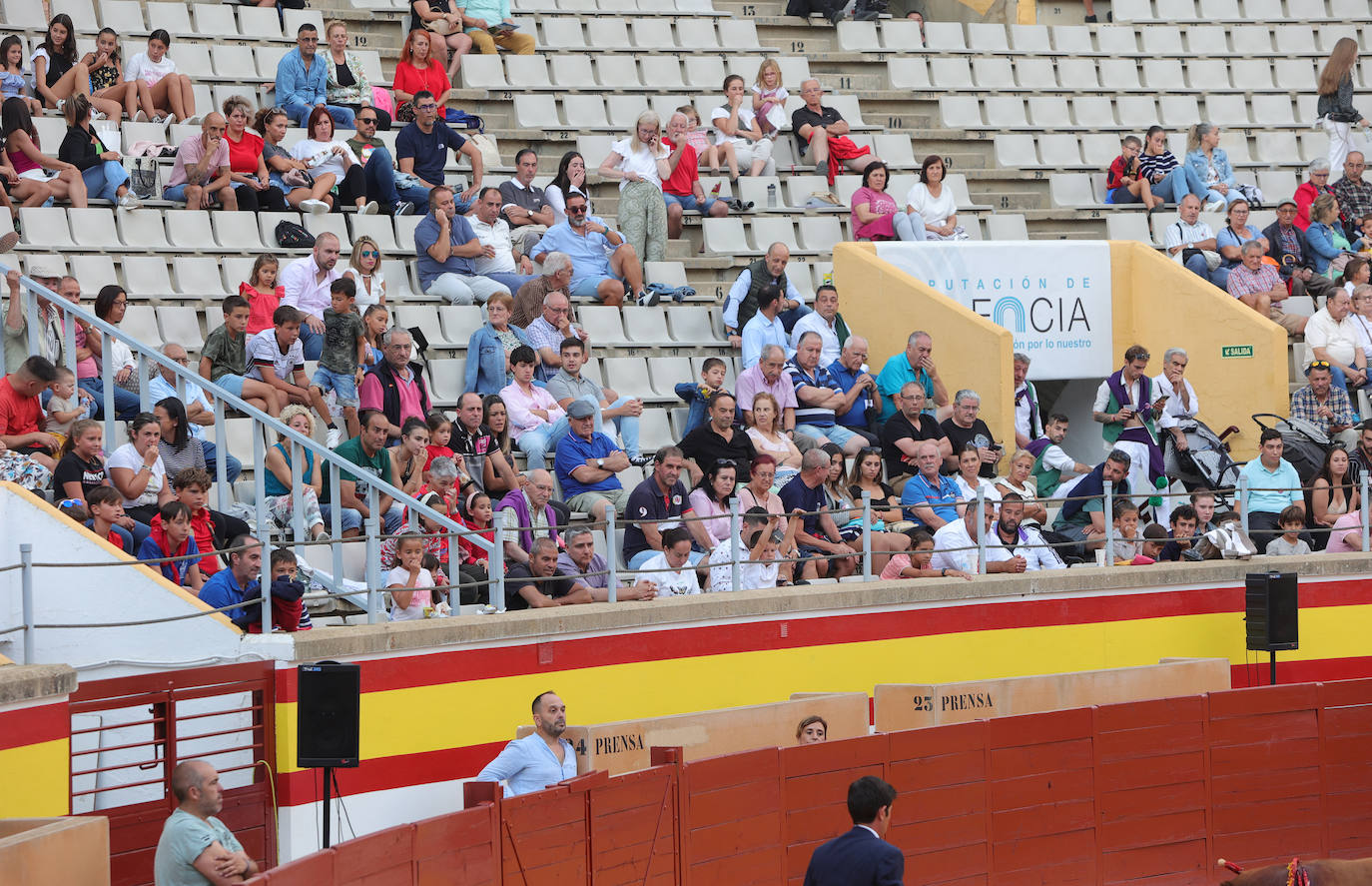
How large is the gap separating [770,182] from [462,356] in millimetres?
4527

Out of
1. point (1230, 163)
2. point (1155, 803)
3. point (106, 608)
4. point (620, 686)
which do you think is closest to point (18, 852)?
point (106, 608)

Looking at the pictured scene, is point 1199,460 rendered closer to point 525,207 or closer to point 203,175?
point 525,207

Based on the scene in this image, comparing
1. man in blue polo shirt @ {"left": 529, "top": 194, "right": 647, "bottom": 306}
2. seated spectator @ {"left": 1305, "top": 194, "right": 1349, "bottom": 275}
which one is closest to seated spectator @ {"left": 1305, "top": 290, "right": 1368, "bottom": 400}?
seated spectator @ {"left": 1305, "top": 194, "right": 1349, "bottom": 275}

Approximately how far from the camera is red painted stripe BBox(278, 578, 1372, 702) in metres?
10.8

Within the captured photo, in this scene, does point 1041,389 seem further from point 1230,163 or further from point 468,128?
point 468,128

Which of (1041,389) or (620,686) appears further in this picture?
(1041,389)

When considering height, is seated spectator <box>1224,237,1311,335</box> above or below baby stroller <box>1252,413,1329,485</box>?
above

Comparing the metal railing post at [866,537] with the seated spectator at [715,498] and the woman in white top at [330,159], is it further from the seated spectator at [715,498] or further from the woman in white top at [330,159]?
the woman in white top at [330,159]

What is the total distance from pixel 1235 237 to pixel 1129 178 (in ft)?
5.15

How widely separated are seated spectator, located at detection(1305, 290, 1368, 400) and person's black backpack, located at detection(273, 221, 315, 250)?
8408 millimetres

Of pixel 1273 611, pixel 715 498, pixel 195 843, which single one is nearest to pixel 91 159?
pixel 715 498

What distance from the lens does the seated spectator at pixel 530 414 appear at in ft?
42.5

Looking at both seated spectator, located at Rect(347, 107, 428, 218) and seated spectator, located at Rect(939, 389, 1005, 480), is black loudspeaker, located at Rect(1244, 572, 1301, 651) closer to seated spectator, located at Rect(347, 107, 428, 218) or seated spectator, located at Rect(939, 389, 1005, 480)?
seated spectator, located at Rect(939, 389, 1005, 480)

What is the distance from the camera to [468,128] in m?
17.1
